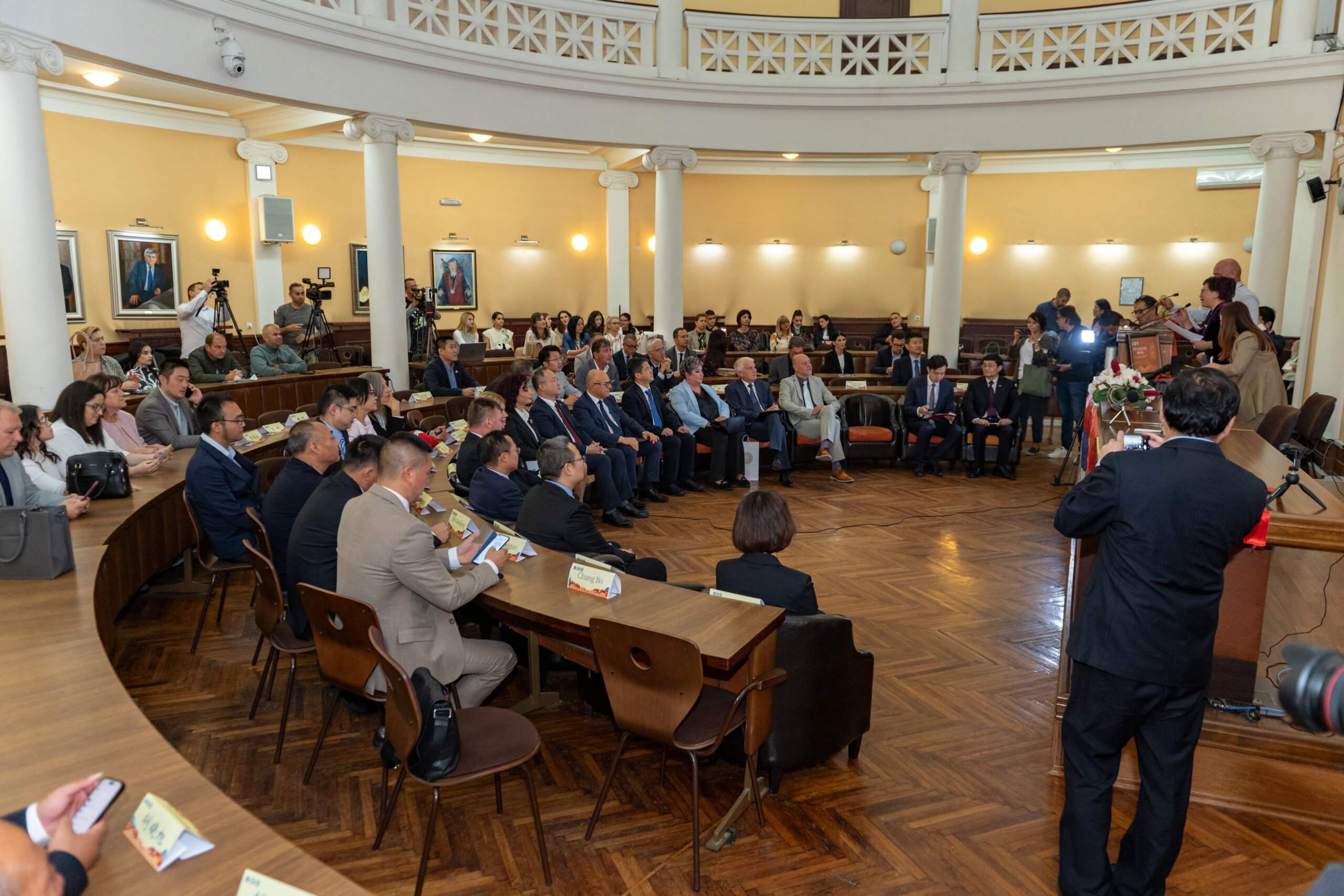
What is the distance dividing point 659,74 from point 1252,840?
33.3ft

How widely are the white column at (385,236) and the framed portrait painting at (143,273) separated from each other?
3.63 meters

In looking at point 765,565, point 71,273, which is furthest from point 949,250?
point 71,273

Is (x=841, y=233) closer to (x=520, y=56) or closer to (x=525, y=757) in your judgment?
(x=520, y=56)

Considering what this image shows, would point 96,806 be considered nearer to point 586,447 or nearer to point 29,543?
point 29,543

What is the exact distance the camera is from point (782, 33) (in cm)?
1136

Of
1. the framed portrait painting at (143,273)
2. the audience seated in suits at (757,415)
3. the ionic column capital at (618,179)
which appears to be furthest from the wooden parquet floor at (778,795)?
the ionic column capital at (618,179)

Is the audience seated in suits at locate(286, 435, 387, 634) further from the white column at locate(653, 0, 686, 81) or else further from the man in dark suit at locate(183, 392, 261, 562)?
the white column at locate(653, 0, 686, 81)

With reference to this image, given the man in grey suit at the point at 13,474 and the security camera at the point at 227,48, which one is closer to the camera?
the man in grey suit at the point at 13,474

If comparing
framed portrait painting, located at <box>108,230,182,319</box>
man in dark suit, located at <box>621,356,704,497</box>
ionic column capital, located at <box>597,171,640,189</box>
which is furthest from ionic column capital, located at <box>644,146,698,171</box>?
framed portrait painting, located at <box>108,230,182,319</box>

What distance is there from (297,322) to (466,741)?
34.2 feet

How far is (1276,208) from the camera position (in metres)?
10.1

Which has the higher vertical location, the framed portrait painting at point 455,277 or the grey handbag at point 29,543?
the framed portrait painting at point 455,277

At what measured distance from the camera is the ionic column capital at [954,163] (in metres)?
11.3

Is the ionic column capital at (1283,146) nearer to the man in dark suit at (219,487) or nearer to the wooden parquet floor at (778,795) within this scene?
the wooden parquet floor at (778,795)
